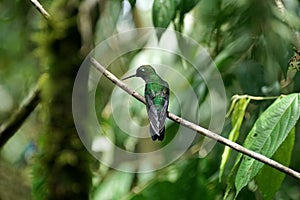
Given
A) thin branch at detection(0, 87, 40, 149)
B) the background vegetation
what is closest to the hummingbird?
the background vegetation

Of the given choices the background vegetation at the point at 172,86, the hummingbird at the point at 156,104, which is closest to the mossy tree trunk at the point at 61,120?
the background vegetation at the point at 172,86

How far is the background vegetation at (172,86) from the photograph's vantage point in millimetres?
981

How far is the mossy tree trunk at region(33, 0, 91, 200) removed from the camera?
1.00 meters

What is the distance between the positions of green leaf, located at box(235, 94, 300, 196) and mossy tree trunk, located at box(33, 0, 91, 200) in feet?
0.84

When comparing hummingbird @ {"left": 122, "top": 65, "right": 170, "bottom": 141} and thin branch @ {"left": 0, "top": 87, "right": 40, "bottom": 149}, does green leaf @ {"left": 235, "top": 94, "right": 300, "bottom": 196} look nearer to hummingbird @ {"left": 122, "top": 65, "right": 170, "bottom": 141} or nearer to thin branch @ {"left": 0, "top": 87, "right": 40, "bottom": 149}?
hummingbird @ {"left": 122, "top": 65, "right": 170, "bottom": 141}

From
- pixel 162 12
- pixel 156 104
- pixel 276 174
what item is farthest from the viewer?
pixel 162 12

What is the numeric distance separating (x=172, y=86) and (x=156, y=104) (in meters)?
0.66

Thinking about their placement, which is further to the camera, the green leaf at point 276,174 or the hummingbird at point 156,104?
the green leaf at point 276,174

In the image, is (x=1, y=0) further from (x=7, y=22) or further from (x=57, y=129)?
(x=57, y=129)

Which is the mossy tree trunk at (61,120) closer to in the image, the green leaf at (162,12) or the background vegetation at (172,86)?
the background vegetation at (172,86)

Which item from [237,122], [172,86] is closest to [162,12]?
[237,122]

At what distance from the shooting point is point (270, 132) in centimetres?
88

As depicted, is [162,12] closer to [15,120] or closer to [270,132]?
[270,132]

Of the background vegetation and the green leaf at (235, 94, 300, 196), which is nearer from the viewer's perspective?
the green leaf at (235, 94, 300, 196)
